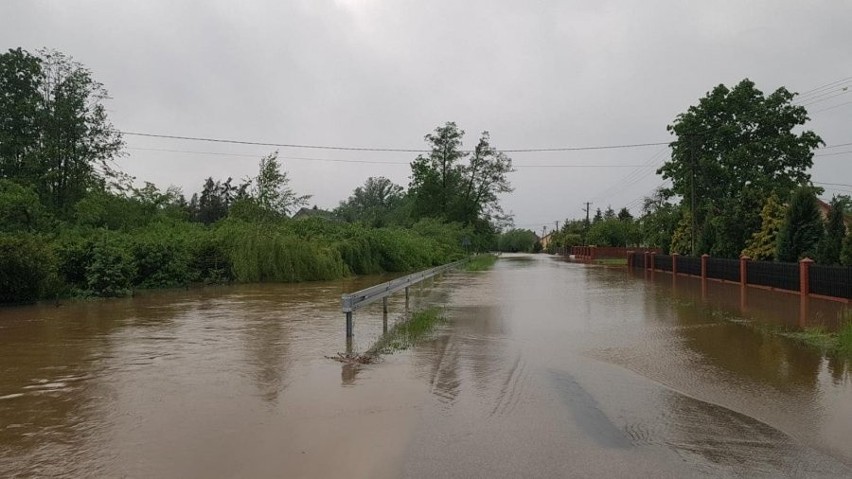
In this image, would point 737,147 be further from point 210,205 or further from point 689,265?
point 210,205

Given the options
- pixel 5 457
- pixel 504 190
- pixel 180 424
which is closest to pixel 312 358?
pixel 180 424

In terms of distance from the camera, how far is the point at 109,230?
27.7 metres

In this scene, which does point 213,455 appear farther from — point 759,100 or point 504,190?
point 504,190

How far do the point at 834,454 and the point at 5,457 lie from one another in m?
6.92

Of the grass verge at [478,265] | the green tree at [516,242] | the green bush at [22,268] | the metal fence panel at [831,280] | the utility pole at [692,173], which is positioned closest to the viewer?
the green bush at [22,268]

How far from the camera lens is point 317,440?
5375 millimetres

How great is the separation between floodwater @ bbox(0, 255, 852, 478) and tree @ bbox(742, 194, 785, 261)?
17686mm

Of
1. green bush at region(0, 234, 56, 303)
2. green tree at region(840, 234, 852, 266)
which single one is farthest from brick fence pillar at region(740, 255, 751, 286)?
green bush at region(0, 234, 56, 303)

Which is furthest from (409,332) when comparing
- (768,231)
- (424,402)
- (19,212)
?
(768,231)

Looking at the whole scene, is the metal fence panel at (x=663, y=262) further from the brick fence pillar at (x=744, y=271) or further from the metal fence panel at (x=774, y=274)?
the metal fence panel at (x=774, y=274)

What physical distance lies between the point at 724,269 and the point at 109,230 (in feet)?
95.3

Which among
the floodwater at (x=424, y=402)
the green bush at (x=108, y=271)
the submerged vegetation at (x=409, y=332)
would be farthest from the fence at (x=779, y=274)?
the green bush at (x=108, y=271)

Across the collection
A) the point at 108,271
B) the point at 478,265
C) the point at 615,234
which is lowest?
the point at 478,265

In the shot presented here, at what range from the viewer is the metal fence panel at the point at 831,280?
57.3ft
